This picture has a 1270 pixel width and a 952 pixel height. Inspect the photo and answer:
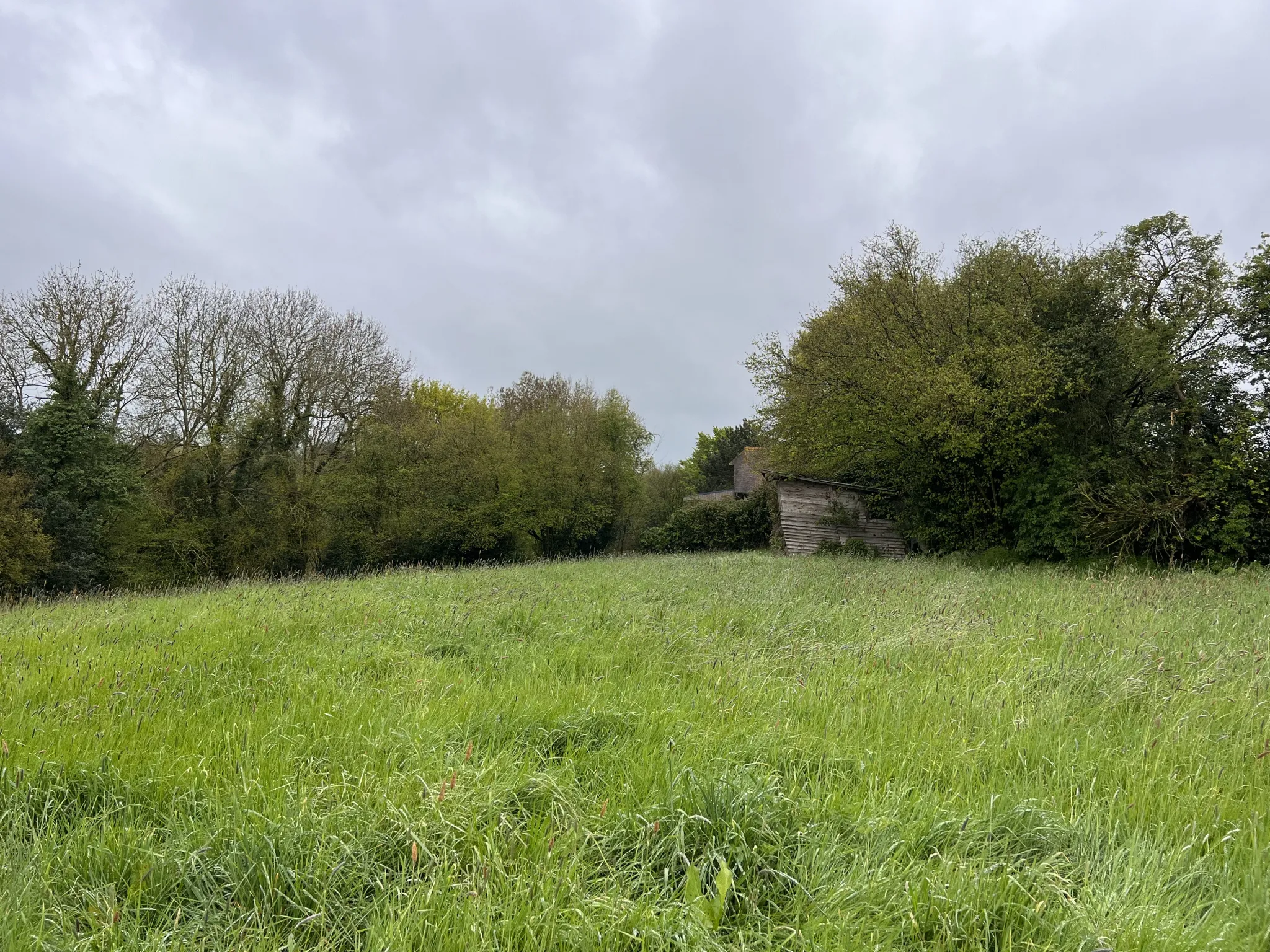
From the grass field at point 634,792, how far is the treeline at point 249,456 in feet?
64.6

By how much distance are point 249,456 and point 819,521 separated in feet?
75.1

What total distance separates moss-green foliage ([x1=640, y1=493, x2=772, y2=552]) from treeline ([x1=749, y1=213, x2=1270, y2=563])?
9817 mm

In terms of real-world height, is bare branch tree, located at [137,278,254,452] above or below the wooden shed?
above

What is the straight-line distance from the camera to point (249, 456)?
23.7 m

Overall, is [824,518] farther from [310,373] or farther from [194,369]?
[194,369]

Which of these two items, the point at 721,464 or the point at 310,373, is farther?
the point at 721,464

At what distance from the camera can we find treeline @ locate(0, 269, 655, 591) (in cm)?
2016

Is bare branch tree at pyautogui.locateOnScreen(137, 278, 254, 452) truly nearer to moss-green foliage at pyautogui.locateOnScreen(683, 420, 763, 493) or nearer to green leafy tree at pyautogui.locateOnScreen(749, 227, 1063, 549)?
green leafy tree at pyautogui.locateOnScreen(749, 227, 1063, 549)

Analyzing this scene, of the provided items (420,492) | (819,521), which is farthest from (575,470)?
(819,521)

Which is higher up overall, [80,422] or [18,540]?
[80,422]

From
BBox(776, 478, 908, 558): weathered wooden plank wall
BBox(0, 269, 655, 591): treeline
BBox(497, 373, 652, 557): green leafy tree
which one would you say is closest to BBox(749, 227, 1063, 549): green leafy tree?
BBox(776, 478, 908, 558): weathered wooden plank wall

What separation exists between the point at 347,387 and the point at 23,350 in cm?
1020

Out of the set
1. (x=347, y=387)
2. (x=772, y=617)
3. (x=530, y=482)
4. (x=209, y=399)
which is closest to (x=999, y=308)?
(x=772, y=617)

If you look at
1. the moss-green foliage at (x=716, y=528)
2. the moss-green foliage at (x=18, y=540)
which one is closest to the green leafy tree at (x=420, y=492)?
the moss-green foliage at (x=716, y=528)
